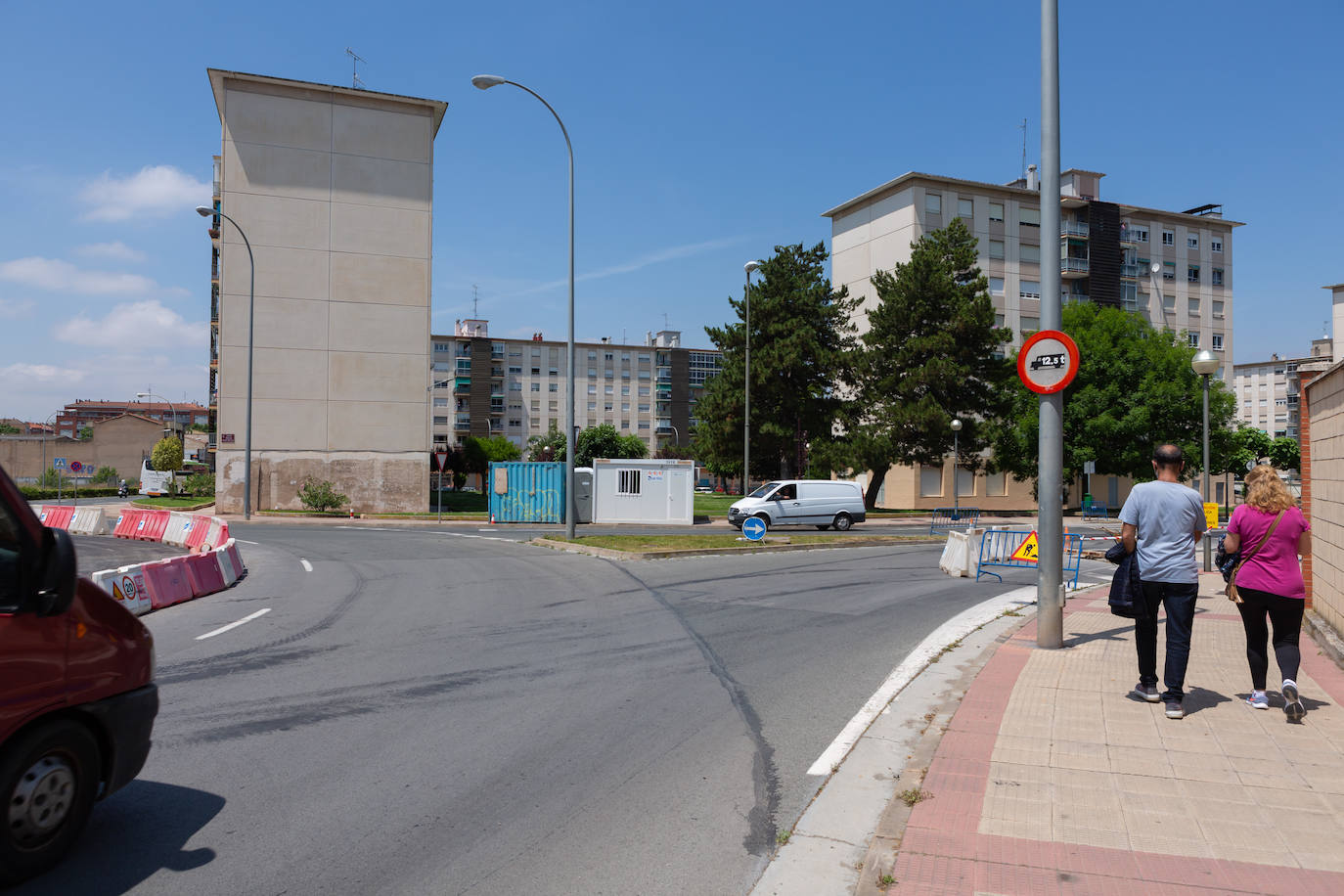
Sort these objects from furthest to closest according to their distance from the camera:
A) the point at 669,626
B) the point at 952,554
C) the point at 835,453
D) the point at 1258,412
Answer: the point at 1258,412
the point at 835,453
the point at 952,554
the point at 669,626

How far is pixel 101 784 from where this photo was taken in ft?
12.7

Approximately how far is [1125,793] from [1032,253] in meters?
65.0

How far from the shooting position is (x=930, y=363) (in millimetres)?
45156

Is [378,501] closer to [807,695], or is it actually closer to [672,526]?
[672,526]

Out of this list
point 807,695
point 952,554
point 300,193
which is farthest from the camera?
point 300,193

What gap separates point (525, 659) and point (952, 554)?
991 centimetres

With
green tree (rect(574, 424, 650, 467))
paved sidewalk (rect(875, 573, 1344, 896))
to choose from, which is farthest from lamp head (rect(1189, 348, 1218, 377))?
green tree (rect(574, 424, 650, 467))

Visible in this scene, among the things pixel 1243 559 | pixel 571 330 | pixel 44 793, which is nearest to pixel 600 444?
pixel 571 330

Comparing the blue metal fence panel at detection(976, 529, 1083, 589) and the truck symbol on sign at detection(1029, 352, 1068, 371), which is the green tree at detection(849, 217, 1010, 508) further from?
the truck symbol on sign at detection(1029, 352, 1068, 371)

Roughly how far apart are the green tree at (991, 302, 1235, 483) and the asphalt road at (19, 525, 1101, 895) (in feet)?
139

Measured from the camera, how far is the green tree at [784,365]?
4875 centimetres

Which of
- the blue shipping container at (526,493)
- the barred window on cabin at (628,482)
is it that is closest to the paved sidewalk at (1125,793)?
the barred window on cabin at (628,482)

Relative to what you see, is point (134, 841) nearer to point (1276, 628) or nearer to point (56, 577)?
point (56, 577)

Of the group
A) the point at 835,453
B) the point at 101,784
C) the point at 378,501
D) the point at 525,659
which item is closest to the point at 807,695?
the point at 525,659
